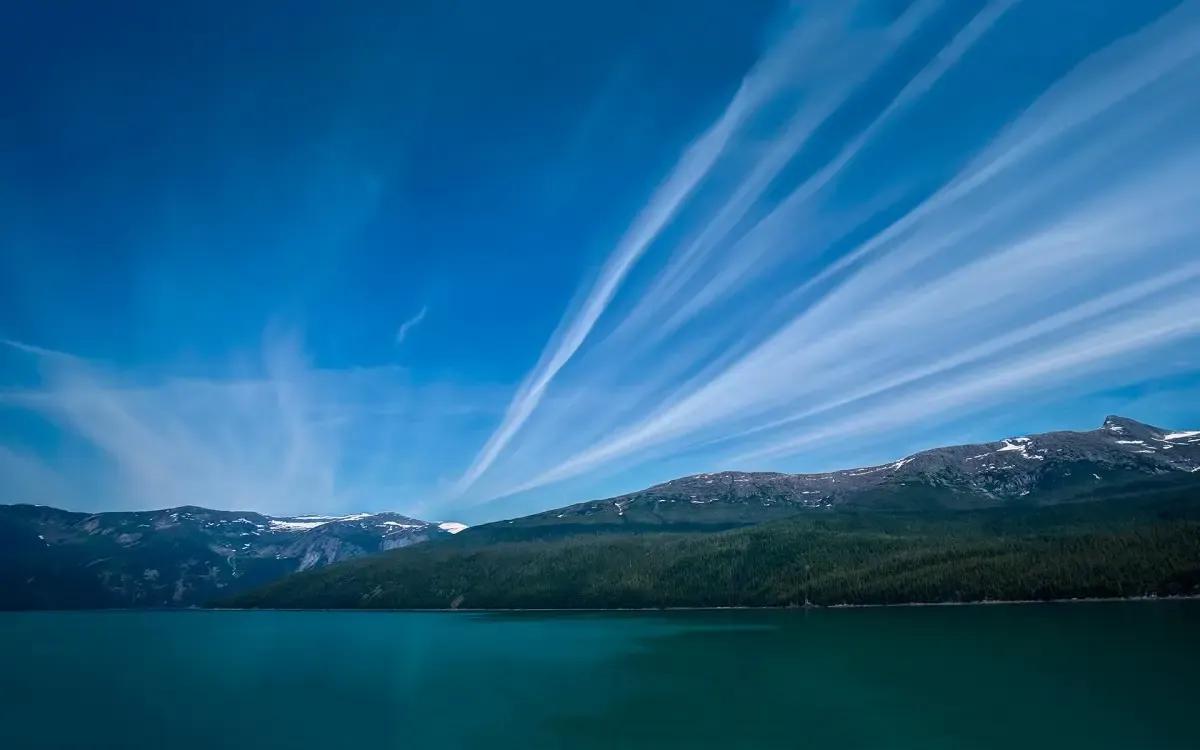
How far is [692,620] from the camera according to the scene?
146125 mm

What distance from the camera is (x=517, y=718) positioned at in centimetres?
4700

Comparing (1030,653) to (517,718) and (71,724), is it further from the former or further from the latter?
(71,724)

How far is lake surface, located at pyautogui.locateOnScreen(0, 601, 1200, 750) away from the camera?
40750mm

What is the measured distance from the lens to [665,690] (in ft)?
186

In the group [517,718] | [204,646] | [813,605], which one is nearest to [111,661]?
[204,646]

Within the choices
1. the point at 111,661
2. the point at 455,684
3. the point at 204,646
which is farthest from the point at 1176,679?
the point at 204,646

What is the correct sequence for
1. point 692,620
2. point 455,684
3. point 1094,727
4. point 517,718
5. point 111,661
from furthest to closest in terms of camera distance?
point 692,620, point 111,661, point 455,684, point 517,718, point 1094,727

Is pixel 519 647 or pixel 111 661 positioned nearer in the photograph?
pixel 111 661

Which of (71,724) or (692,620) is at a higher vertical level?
(71,724)

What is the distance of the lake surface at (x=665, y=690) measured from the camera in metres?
40.8

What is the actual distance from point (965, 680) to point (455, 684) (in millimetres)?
47885

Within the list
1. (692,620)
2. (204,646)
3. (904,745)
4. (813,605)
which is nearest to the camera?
(904,745)

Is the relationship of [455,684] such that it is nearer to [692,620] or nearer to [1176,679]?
[1176,679]

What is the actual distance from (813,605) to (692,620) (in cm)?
4034
